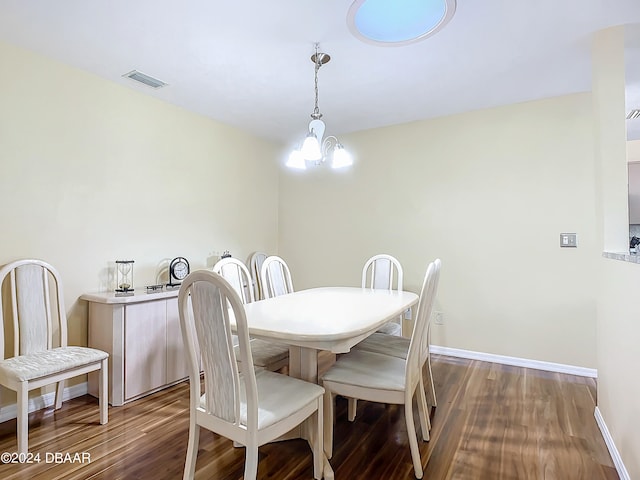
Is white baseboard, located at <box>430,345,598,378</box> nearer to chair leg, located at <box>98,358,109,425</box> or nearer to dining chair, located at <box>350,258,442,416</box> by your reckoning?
dining chair, located at <box>350,258,442,416</box>

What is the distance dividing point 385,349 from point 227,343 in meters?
1.17

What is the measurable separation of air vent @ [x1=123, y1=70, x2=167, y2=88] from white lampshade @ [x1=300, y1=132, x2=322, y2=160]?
1.46 m

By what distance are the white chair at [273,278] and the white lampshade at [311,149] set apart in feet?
3.60

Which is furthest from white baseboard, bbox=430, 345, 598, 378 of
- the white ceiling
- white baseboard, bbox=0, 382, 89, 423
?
white baseboard, bbox=0, 382, 89, 423

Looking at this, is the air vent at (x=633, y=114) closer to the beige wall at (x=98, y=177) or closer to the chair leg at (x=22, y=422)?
the beige wall at (x=98, y=177)

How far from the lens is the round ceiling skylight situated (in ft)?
6.07

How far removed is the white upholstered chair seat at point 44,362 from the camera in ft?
6.10

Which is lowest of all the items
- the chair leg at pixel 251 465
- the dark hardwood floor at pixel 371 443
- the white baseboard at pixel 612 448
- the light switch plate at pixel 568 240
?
the dark hardwood floor at pixel 371 443

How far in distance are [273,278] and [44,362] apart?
1548 mm

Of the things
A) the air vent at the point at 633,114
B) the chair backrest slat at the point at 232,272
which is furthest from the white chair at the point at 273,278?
the air vent at the point at 633,114

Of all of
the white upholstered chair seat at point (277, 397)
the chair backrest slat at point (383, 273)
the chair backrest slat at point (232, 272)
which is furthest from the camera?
the chair backrest slat at point (383, 273)

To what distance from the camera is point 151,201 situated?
3047mm

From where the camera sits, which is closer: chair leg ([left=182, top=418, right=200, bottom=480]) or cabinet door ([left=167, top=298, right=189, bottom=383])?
chair leg ([left=182, top=418, right=200, bottom=480])

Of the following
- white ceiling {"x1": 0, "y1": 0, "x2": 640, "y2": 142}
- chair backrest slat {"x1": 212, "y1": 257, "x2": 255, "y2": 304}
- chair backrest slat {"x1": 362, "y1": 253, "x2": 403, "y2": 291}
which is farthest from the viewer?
chair backrest slat {"x1": 362, "y1": 253, "x2": 403, "y2": 291}
